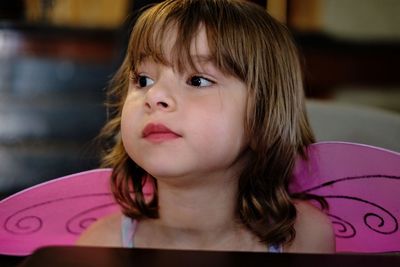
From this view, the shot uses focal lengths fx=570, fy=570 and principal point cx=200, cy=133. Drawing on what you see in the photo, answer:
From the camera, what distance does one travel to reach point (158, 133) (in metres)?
0.52

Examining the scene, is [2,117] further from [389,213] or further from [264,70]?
[389,213]

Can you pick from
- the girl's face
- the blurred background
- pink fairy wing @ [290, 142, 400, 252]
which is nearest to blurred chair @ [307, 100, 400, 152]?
pink fairy wing @ [290, 142, 400, 252]

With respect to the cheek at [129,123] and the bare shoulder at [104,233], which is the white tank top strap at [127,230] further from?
the cheek at [129,123]

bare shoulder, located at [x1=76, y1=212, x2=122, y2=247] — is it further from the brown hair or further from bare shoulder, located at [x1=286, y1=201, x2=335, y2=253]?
bare shoulder, located at [x1=286, y1=201, x2=335, y2=253]

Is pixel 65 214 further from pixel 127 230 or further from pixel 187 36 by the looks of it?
A: pixel 187 36

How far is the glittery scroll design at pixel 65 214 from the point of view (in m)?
0.54

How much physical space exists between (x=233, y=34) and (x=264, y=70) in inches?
2.0

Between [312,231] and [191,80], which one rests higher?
[191,80]

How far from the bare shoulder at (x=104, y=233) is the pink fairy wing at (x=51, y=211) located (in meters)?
0.01

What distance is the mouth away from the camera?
0.51m

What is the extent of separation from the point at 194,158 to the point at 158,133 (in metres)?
0.04

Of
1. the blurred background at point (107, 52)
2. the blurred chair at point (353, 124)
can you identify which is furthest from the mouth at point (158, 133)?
the blurred background at point (107, 52)

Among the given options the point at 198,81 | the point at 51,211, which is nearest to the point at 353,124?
the point at 198,81

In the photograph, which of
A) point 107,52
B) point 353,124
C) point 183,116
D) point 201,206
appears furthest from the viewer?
point 107,52
